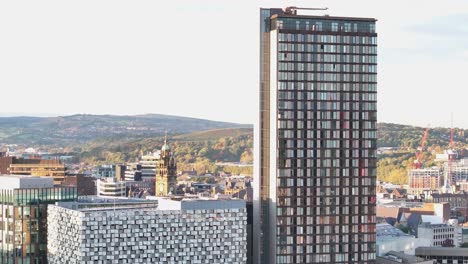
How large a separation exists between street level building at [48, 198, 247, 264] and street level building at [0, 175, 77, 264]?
269 centimetres

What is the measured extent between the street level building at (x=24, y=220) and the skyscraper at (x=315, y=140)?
23.2m

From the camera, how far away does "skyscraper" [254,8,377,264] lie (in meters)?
116

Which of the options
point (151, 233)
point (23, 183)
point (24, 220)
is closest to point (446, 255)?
point (151, 233)

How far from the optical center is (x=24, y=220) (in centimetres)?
11788

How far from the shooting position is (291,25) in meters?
117

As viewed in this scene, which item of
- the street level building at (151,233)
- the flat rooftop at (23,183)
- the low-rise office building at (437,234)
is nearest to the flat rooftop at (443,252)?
the low-rise office building at (437,234)

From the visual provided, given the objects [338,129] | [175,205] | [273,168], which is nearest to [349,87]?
[338,129]

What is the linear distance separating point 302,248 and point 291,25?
23843 mm

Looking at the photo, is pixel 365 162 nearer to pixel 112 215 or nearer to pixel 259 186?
pixel 259 186

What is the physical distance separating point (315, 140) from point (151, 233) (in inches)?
826

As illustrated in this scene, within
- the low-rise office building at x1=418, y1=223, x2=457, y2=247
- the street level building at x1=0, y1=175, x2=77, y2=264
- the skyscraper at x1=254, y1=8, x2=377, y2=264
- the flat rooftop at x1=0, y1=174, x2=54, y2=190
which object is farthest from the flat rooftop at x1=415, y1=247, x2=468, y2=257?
the flat rooftop at x1=0, y1=174, x2=54, y2=190

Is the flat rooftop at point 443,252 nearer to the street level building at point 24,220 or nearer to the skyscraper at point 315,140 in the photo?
the skyscraper at point 315,140

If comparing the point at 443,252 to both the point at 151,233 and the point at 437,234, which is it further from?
the point at 151,233

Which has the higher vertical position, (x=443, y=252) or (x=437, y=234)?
(x=443, y=252)
